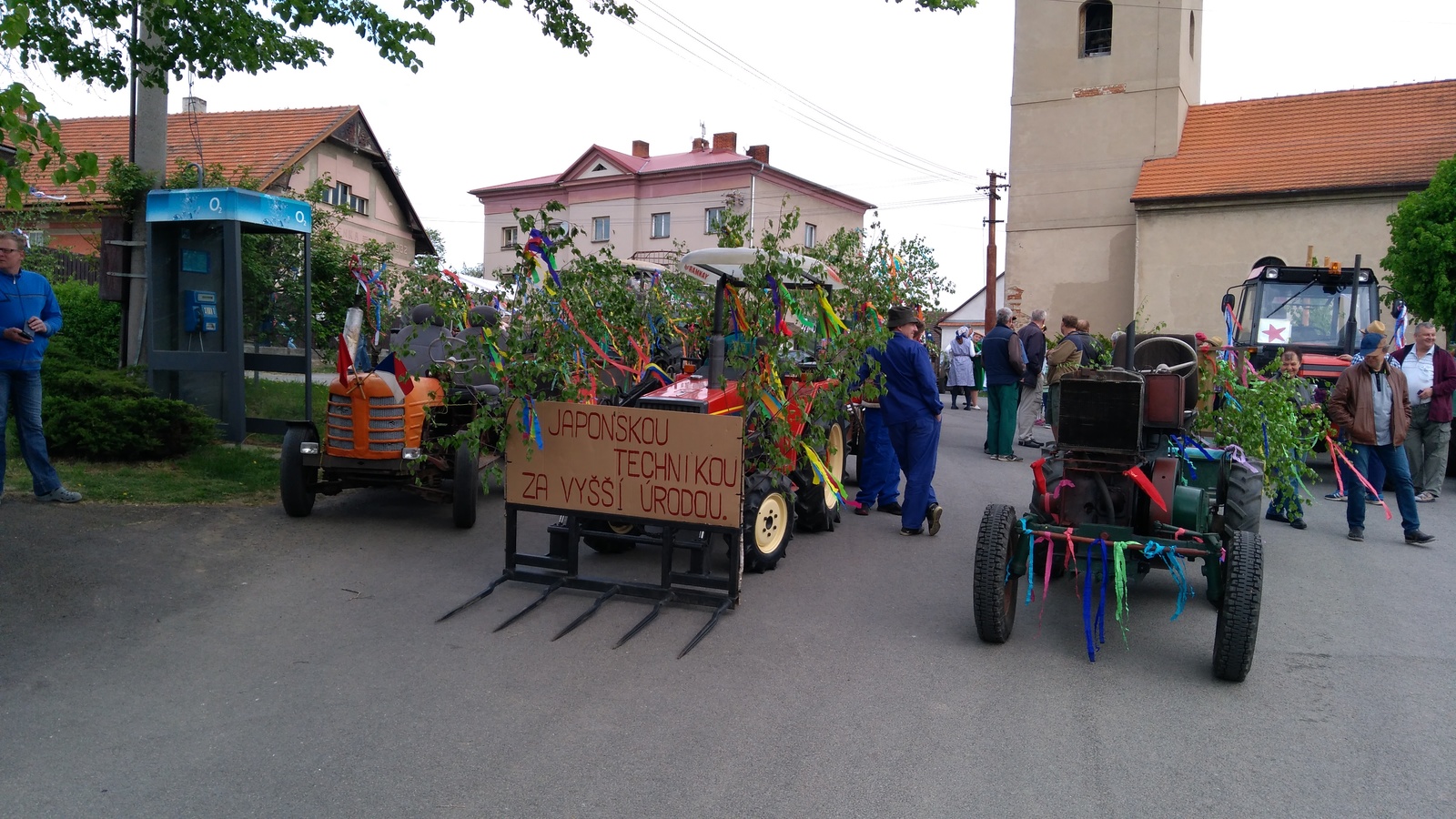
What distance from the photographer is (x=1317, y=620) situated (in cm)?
586

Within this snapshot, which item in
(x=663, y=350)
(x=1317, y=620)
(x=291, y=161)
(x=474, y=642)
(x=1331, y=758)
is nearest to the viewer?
(x=1331, y=758)

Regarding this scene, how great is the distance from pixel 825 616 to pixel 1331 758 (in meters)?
2.69

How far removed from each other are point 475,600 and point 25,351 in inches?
157

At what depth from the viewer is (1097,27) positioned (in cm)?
2816

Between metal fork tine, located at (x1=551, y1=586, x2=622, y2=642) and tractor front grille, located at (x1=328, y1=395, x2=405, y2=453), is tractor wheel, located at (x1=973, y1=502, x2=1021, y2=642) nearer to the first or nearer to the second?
metal fork tine, located at (x1=551, y1=586, x2=622, y2=642)

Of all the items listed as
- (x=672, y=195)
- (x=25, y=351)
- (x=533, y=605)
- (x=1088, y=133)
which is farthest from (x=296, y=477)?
(x=672, y=195)

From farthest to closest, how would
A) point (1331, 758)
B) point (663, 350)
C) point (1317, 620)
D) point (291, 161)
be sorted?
point (291, 161)
point (663, 350)
point (1317, 620)
point (1331, 758)

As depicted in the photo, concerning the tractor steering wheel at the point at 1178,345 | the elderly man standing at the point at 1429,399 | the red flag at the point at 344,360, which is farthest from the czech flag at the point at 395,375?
the elderly man standing at the point at 1429,399

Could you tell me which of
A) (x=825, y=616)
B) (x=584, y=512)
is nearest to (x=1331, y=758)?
(x=825, y=616)

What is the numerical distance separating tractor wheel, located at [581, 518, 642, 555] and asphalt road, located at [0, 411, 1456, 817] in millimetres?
272

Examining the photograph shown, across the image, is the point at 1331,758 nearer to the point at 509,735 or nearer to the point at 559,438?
the point at 509,735

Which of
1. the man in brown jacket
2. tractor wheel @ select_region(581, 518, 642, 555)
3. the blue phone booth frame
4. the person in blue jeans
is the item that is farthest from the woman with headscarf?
tractor wheel @ select_region(581, 518, 642, 555)

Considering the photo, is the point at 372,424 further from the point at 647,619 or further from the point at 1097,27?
the point at 1097,27

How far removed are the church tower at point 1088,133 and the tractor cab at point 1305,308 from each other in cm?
1329
